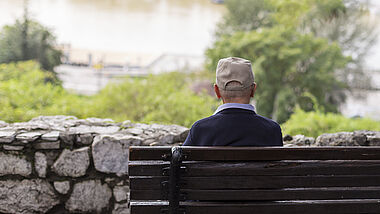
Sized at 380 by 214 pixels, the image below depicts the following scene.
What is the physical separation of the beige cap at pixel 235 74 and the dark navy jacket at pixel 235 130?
3.8 inches

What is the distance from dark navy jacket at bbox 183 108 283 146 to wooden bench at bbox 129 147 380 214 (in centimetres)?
12

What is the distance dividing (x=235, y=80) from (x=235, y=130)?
20 cm

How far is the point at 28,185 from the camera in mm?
2385

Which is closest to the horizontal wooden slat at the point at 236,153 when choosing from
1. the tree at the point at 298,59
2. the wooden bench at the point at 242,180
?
the wooden bench at the point at 242,180

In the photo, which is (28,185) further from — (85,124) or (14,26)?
(14,26)

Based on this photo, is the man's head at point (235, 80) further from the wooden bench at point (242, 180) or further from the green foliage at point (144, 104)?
the green foliage at point (144, 104)

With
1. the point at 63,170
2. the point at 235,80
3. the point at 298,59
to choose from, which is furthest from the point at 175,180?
the point at 298,59

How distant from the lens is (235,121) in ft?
4.78

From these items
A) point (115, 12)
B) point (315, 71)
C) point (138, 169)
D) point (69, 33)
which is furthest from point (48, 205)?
point (115, 12)

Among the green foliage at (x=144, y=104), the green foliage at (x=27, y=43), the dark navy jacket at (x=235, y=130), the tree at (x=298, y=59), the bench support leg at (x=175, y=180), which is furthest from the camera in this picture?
the tree at (x=298, y=59)

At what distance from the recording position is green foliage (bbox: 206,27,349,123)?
67.0ft

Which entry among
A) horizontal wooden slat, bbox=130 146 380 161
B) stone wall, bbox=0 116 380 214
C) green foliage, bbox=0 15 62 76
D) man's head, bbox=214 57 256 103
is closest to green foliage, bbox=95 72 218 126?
stone wall, bbox=0 116 380 214

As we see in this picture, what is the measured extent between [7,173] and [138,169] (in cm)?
144

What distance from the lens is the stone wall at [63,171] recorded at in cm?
237
